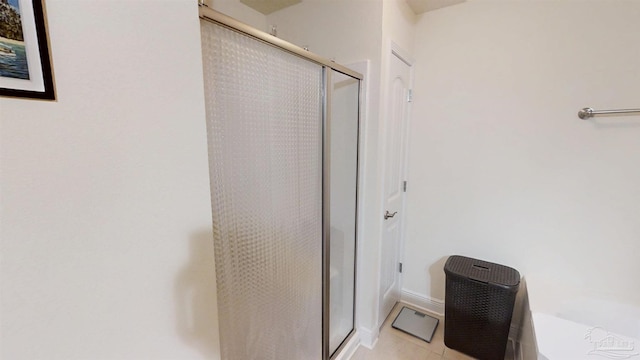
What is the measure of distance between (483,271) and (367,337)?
2.88 feet

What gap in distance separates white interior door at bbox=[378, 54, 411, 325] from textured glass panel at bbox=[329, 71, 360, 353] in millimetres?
223

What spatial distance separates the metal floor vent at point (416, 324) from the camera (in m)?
1.91

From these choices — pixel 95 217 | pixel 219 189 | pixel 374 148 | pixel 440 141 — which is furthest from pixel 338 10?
pixel 95 217

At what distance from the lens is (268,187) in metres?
1.02

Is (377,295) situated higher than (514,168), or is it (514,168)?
(514,168)

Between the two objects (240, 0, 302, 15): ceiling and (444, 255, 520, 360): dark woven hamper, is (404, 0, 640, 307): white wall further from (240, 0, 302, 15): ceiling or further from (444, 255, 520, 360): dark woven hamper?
(240, 0, 302, 15): ceiling

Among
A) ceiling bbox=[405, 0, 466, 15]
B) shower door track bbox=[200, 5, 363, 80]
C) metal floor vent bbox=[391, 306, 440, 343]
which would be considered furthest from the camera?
metal floor vent bbox=[391, 306, 440, 343]

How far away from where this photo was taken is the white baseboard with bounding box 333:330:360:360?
1669 millimetres

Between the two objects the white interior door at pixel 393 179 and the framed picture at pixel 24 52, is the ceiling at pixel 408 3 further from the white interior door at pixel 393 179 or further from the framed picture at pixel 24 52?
the framed picture at pixel 24 52

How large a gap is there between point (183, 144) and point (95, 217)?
232 mm

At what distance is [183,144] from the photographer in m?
0.65

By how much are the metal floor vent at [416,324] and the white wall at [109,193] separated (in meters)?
1.68

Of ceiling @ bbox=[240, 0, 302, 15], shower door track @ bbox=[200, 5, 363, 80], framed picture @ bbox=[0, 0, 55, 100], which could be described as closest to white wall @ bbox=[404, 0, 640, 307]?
ceiling @ bbox=[240, 0, 302, 15]

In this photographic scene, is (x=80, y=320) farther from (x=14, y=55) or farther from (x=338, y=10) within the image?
(x=338, y=10)
